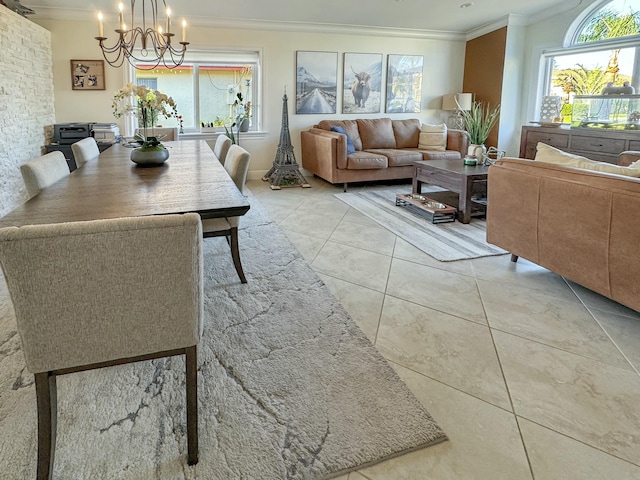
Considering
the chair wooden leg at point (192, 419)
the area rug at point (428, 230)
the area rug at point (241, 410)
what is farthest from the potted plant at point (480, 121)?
the chair wooden leg at point (192, 419)

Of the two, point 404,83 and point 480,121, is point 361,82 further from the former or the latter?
point 480,121

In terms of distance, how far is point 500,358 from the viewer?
2.10 meters

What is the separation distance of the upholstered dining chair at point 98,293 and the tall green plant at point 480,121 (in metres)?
5.64

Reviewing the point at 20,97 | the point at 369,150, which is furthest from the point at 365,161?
the point at 20,97

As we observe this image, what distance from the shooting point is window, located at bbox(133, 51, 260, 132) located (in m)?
6.32

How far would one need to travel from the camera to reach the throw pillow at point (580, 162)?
2453 mm

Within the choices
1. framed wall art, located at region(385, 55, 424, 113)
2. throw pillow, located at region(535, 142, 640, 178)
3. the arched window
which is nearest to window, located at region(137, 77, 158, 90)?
framed wall art, located at region(385, 55, 424, 113)

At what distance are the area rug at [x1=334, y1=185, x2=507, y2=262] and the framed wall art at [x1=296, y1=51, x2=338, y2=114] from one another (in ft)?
6.17

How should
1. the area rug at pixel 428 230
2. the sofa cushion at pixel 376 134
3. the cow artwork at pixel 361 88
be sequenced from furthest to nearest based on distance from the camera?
the cow artwork at pixel 361 88
the sofa cushion at pixel 376 134
the area rug at pixel 428 230

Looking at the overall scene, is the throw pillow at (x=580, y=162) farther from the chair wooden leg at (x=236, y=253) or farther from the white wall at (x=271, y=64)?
the white wall at (x=271, y=64)

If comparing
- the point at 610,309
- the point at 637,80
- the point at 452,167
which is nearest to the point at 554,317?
the point at 610,309

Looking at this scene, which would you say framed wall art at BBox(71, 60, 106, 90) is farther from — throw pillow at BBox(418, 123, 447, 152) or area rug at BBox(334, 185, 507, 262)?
throw pillow at BBox(418, 123, 447, 152)

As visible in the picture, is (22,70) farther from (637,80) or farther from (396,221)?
(637,80)

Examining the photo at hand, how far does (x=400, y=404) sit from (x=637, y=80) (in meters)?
5.42
